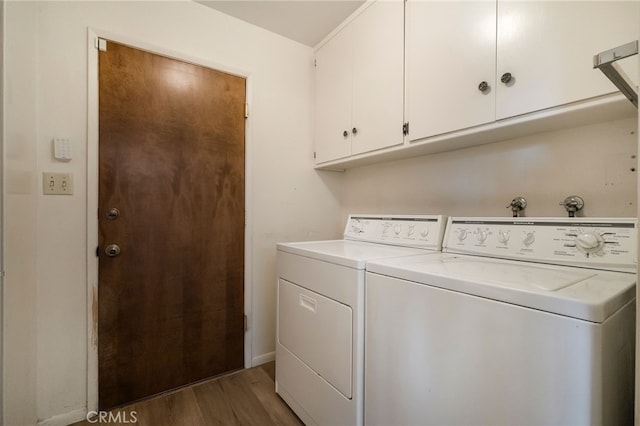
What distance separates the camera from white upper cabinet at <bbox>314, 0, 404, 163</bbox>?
1549 millimetres

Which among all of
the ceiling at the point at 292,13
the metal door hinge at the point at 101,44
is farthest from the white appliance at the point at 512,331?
the metal door hinge at the point at 101,44

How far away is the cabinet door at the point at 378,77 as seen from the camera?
1.53 meters

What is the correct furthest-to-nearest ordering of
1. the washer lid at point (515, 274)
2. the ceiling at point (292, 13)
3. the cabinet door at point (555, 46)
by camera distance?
the ceiling at point (292, 13)
the cabinet door at point (555, 46)
the washer lid at point (515, 274)

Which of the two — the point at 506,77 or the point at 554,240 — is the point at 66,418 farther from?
the point at 506,77

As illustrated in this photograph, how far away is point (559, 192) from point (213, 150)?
1.84 meters

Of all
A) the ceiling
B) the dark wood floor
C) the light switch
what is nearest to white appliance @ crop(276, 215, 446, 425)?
the dark wood floor

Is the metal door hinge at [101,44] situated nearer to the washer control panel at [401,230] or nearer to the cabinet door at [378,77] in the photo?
the cabinet door at [378,77]

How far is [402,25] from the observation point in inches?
58.8

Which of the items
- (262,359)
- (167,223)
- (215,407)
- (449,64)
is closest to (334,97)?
(449,64)

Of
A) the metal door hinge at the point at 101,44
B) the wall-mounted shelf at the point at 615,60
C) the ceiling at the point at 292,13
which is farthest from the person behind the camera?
the ceiling at the point at 292,13

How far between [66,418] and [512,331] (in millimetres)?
2009

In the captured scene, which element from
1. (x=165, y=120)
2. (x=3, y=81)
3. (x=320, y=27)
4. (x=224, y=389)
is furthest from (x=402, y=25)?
(x=224, y=389)

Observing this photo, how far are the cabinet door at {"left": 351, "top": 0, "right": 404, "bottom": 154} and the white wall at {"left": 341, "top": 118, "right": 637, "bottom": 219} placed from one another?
1.11 feet

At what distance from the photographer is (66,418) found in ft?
4.63
